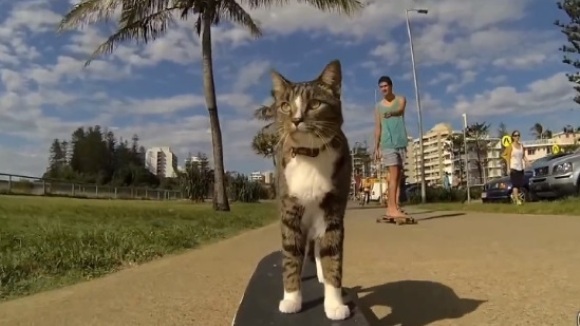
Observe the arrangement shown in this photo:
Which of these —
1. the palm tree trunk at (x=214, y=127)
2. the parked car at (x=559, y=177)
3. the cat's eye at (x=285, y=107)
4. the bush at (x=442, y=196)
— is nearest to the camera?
the cat's eye at (x=285, y=107)

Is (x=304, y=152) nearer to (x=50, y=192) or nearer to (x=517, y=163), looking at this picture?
(x=517, y=163)

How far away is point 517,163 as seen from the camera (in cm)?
1372

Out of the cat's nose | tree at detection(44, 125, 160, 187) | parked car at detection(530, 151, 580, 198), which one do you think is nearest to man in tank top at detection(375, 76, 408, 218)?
the cat's nose

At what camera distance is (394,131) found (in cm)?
813

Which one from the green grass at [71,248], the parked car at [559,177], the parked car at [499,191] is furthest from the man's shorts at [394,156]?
the parked car at [499,191]

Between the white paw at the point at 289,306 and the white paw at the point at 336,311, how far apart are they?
167mm

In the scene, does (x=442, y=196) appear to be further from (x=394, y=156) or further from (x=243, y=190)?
(x=394, y=156)

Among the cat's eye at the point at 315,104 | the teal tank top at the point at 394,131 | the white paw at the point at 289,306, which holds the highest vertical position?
the teal tank top at the point at 394,131

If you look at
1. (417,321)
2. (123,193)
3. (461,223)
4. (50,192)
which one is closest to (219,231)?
(461,223)

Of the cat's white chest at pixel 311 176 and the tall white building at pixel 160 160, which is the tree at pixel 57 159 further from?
the cat's white chest at pixel 311 176

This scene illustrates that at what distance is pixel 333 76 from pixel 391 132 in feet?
16.6

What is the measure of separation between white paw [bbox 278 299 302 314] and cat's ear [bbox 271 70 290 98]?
4.18ft

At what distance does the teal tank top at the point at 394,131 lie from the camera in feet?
26.7

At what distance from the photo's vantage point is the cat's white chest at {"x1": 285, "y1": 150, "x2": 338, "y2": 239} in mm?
2998
